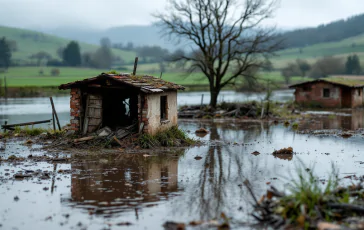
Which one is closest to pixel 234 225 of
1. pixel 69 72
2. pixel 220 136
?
pixel 220 136

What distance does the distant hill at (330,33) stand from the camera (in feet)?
541

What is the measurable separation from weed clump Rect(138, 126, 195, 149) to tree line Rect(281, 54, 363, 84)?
7267cm

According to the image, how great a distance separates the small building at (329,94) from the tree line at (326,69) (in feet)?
149

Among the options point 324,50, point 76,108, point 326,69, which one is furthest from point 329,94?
point 324,50

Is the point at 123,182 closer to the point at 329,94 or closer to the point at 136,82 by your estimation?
the point at 136,82

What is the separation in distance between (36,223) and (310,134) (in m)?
17.6

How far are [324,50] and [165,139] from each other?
13736cm

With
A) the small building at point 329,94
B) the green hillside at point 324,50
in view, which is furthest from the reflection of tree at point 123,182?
the green hillside at point 324,50

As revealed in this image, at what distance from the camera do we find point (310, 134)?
24.1m

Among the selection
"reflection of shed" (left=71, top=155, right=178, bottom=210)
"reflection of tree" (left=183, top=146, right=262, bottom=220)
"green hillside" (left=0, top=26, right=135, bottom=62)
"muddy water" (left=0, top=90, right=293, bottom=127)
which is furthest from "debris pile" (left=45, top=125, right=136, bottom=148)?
"green hillside" (left=0, top=26, right=135, bottom=62)

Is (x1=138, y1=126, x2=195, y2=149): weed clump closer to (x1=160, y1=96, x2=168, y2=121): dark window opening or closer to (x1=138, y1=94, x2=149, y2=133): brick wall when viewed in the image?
(x1=138, y1=94, x2=149, y2=133): brick wall

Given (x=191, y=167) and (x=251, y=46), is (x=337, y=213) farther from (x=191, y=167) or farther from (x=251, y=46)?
(x=251, y=46)

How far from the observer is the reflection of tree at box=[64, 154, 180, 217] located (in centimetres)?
1064

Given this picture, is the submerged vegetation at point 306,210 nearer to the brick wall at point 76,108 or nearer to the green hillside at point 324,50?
the brick wall at point 76,108
